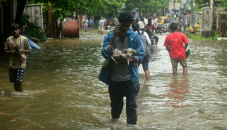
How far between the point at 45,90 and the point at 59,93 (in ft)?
1.78

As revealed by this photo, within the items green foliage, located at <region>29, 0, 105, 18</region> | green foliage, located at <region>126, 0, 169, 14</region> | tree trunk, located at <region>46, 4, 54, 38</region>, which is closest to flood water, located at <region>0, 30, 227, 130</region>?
green foliage, located at <region>29, 0, 105, 18</region>

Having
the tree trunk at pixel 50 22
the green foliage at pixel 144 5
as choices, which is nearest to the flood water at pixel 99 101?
the tree trunk at pixel 50 22

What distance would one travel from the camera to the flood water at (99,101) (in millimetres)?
5547

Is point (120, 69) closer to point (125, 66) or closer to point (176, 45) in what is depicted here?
point (125, 66)

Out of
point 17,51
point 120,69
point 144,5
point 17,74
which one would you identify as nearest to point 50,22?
point 17,74

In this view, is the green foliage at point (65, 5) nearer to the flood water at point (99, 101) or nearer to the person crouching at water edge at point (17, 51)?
the flood water at point (99, 101)

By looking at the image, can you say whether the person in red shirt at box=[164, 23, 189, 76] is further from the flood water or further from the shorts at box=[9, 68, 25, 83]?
the shorts at box=[9, 68, 25, 83]

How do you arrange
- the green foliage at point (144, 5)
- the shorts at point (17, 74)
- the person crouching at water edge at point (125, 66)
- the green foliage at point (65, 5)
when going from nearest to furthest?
the person crouching at water edge at point (125, 66)
the shorts at point (17, 74)
the green foliage at point (65, 5)
the green foliage at point (144, 5)

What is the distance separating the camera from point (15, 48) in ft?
22.9

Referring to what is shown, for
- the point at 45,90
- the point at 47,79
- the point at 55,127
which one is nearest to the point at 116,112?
the point at 55,127

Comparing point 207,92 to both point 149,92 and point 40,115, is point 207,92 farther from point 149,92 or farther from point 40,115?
point 40,115

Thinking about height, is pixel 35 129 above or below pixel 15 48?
below

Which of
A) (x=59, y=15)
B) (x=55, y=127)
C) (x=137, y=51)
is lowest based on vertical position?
(x=55, y=127)

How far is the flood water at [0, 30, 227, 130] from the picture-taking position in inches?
218
